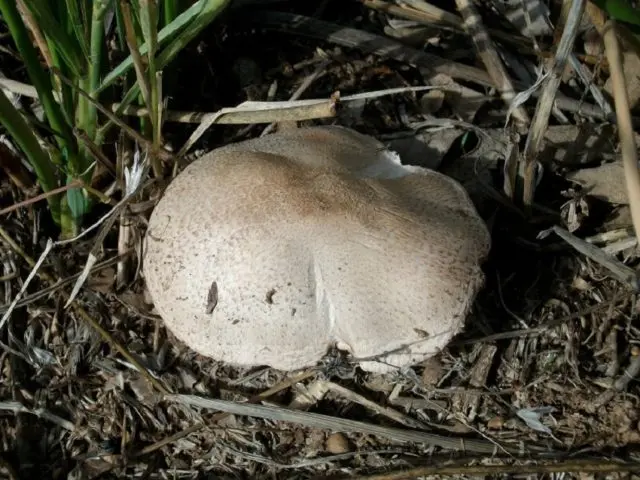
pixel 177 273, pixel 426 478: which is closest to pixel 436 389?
pixel 426 478

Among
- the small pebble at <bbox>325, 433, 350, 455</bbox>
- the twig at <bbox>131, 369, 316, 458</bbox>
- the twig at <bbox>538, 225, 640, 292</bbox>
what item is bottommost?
the small pebble at <bbox>325, 433, 350, 455</bbox>

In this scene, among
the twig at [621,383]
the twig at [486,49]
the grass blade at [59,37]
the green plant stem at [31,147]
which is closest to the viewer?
the grass blade at [59,37]

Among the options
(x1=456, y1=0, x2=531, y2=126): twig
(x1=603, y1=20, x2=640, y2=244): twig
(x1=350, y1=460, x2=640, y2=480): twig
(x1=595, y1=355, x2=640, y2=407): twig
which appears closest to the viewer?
(x1=603, y1=20, x2=640, y2=244): twig

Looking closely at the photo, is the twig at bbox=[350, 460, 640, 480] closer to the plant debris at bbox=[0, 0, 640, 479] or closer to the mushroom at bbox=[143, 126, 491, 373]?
the plant debris at bbox=[0, 0, 640, 479]

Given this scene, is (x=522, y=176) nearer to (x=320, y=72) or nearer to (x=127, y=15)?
(x=320, y=72)

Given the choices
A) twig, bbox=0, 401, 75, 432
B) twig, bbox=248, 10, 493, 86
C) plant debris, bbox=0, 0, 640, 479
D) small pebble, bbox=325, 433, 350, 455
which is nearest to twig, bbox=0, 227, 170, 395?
plant debris, bbox=0, 0, 640, 479

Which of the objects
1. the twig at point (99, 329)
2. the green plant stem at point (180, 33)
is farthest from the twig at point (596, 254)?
the twig at point (99, 329)

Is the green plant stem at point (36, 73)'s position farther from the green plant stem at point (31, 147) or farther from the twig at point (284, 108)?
the twig at point (284, 108)
